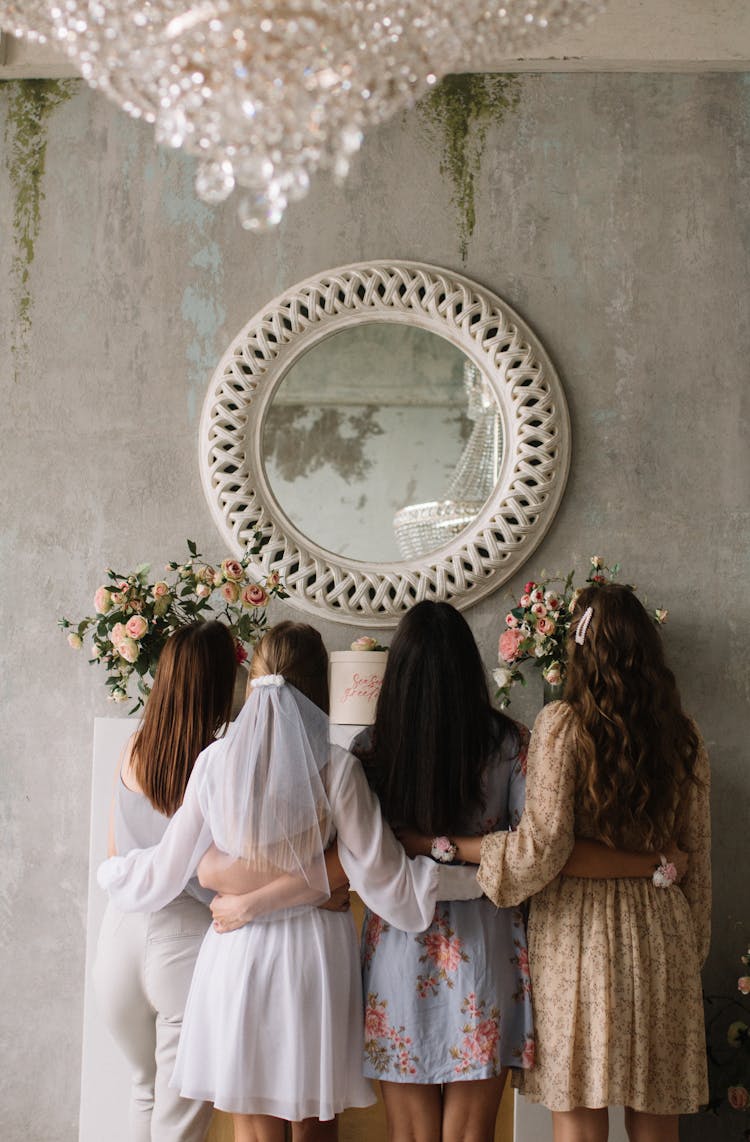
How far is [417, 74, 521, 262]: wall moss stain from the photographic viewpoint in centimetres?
329

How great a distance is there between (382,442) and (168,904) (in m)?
1.47

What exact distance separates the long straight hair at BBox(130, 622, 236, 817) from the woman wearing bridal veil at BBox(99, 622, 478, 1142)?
0.55 ft

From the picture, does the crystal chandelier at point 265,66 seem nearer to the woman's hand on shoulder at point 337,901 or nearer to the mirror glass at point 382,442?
the woman's hand on shoulder at point 337,901

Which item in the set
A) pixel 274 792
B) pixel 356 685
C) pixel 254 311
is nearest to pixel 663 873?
pixel 274 792

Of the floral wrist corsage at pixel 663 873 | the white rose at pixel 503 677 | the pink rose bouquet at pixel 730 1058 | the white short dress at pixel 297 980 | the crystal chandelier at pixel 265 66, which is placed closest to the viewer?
the crystal chandelier at pixel 265 66

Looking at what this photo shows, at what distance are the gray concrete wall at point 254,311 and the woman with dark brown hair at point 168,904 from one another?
883mm

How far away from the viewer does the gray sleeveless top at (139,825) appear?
2365mm

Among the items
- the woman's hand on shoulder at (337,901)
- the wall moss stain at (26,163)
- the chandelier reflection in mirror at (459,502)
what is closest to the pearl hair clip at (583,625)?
the woman's hand on shoulder at (337,901)

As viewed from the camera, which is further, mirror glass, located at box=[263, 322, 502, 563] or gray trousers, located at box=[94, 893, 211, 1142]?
mirror glass, located at box=[263, 322, 502, 563]

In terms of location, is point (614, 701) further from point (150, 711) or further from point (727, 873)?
point (727, 873)

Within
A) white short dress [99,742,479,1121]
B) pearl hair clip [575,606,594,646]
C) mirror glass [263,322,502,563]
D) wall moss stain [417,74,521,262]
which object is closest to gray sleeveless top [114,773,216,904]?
white short dress [99,742,479,1121]

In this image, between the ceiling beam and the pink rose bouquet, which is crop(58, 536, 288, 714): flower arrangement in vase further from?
the ceiling beam

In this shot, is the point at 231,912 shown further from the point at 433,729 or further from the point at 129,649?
the point at 129,649

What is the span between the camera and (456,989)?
82.6 inches
